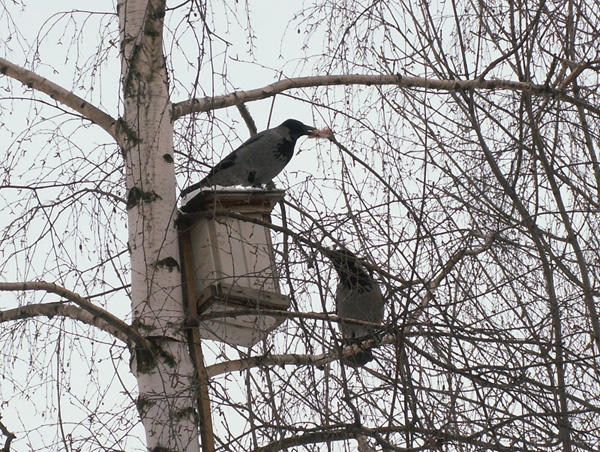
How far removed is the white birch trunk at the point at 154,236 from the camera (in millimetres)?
4273

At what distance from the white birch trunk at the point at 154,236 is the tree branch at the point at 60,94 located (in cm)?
12

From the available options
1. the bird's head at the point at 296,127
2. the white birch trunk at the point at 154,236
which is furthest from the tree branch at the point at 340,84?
the bird's head at the point at 296,127

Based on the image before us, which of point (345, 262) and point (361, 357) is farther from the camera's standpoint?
point (361, 357)

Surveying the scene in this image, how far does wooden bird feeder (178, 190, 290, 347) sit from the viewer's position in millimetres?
4797

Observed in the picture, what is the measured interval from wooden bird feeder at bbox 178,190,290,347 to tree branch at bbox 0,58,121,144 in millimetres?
522

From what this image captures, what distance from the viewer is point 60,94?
4.92 m

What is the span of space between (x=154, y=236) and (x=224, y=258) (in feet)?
1.40

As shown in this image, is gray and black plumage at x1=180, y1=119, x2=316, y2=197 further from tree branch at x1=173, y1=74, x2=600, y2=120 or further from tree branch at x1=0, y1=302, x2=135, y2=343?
tree branch at x1=0, y1=302, x2=135, y2=343

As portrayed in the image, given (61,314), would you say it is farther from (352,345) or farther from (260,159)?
(260,159)

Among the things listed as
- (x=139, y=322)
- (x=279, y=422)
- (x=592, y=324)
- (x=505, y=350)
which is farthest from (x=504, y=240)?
(x=139, y=322)

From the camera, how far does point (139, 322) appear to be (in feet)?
14.8

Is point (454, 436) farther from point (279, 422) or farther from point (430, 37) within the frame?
point (430, 37)

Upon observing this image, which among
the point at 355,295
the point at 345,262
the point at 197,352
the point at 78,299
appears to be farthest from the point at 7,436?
the point at 355,295

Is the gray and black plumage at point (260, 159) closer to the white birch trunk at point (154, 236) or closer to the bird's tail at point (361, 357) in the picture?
the white birch trunk at point (154, 236)
